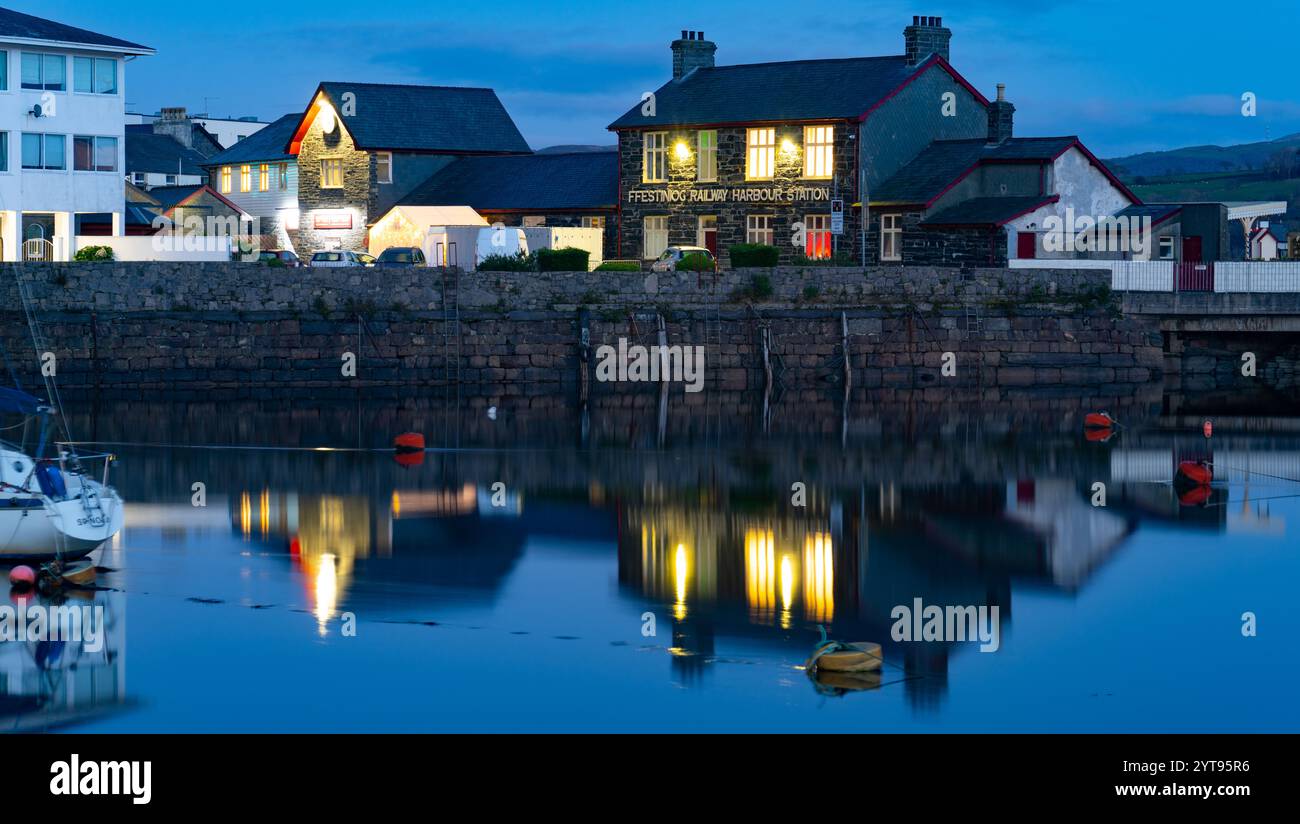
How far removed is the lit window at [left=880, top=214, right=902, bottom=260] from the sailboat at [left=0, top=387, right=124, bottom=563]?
4141 cm

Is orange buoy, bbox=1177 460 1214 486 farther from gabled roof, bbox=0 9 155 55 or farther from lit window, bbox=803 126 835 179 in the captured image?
gabled roof, bbox=0 9 155 55

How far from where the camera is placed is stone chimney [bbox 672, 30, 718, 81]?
70.6 meters

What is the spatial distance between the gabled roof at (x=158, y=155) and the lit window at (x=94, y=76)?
39.3 metres

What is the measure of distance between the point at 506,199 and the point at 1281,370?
29.5 meters

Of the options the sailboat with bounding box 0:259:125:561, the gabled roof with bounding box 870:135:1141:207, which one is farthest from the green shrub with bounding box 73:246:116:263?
the sailboat with bounding box 0:259:125:561

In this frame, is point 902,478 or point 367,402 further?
point 367,402

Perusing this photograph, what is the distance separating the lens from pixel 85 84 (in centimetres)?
6378

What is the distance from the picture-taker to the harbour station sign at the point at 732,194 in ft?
215

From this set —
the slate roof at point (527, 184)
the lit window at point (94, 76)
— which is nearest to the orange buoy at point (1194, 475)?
the slate roof at point (527, 184)

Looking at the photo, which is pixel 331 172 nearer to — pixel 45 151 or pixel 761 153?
pixel 45 151

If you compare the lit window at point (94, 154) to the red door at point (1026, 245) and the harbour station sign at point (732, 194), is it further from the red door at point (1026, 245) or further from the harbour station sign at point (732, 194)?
the red door at point (1026, 245)
